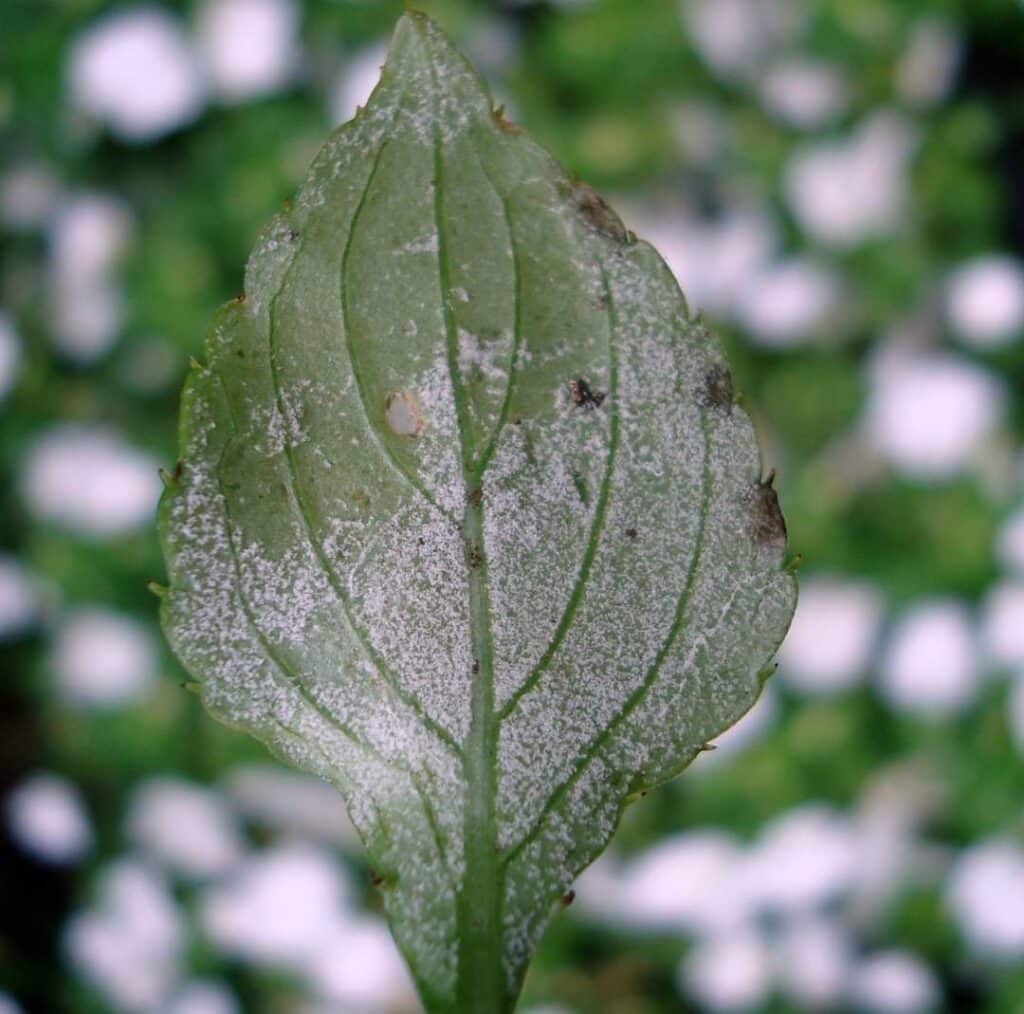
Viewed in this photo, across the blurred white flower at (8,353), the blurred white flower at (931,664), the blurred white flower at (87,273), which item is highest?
the blurred white flower at (87,273)

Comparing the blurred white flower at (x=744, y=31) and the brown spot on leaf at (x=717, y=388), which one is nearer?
the brown spot on leaf at (x=717, y=388)

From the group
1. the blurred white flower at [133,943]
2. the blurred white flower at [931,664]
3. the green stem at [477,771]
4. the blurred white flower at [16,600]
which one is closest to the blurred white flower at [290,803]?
the blurred white flower at [133,943]

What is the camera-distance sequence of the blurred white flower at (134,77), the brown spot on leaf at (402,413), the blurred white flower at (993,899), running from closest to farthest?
the brown spot on leaf at (402,413) < the blurred white flower at (993,899) < the blurred white flower at (134,77)

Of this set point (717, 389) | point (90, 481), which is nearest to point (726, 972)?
point (90, 481)

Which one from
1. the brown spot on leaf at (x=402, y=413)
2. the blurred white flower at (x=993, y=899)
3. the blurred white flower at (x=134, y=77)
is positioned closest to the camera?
the brown spot on leaf at (x=402, y=413)

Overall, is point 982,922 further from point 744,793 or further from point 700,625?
point 700,625

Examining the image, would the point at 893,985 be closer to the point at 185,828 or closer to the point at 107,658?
the point at 185,828

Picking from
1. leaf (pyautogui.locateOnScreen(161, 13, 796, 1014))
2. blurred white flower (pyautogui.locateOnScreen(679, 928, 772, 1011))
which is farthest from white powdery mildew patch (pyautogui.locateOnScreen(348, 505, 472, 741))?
blurred white flower (pyautogui.locateOnScreen(679, 928, 772, 1011))

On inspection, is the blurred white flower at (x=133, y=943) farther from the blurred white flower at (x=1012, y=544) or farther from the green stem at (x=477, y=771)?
the green stem at (x=477, y=771)
